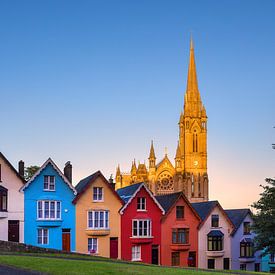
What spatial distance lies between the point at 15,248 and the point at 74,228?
15982 mm

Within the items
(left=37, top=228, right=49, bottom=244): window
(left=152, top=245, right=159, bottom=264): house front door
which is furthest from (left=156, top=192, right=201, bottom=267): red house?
(left=37, top=228, right=49, bottom=244): window

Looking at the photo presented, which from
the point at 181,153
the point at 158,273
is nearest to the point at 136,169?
the point at 181,153

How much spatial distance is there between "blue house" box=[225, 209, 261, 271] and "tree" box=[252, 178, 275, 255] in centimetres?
1788

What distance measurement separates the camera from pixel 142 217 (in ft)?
209

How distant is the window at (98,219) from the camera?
61.8 meters

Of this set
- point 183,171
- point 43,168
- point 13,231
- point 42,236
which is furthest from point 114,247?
point 183,171

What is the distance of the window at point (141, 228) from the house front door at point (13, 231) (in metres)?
12.8

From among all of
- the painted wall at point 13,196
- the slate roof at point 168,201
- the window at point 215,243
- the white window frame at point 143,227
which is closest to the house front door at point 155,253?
the white window frame at point 143,227

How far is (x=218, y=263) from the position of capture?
220 feet

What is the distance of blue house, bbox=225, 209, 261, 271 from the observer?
223ft

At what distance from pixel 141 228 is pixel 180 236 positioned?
4.85 m

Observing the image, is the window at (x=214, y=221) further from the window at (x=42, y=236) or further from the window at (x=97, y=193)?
the window at (x=42, y=236)

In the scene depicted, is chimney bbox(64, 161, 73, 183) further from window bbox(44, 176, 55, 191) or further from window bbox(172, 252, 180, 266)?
window bbox(172, 252, 180, 266)

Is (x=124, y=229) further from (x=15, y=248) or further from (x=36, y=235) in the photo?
(x=15, y=248)
